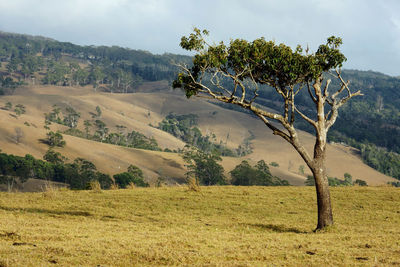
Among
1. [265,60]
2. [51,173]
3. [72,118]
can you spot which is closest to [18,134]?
[51,173]

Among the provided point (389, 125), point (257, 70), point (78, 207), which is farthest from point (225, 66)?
point (389, 125)

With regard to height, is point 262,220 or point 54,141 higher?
point 262,220

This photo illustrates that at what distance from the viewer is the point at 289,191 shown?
27750 millimetres

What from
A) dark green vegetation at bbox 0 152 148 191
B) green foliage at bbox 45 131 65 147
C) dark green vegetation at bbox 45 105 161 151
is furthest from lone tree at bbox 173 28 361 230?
dark green vegetation at bbox 45 105 161 151

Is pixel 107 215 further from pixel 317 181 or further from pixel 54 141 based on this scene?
pixel 54 141

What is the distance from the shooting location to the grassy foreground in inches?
418

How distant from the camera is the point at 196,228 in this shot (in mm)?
15930

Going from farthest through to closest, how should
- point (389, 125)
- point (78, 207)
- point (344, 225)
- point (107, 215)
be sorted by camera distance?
point (389, 125) → point (78, 207) → point (107, 215) → point (344, 225)

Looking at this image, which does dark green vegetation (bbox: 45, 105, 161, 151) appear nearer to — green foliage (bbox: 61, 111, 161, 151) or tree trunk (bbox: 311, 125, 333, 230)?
green foliage (bbox: 61, 111, 161, 151)

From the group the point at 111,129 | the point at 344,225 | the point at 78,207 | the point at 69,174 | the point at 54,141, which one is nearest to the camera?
the point at 344,225

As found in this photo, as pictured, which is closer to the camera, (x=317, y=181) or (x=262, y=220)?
(x=317, y=181)

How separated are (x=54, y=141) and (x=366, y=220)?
3738 inches

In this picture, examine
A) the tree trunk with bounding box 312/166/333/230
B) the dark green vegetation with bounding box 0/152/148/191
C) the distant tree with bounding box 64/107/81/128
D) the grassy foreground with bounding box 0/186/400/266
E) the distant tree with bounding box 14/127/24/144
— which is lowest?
the dark green vegetation with bounding box 0/152/148/191

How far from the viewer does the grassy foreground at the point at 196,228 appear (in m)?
10.6
